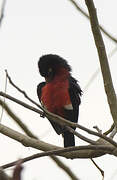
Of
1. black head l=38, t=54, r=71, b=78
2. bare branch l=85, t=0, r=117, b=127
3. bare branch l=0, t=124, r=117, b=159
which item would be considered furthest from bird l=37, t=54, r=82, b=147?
bare branch l=85, t=0, r=117, b=127

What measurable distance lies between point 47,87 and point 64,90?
19cm

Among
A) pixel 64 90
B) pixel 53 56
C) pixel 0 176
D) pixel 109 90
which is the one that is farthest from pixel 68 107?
pixel 0 176

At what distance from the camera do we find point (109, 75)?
80.1 inches

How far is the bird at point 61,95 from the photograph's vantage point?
12.3 feet

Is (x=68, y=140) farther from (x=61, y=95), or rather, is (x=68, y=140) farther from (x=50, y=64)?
(x=50, y=64)

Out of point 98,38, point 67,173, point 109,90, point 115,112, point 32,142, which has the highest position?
point 98,38

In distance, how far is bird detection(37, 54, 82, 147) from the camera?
12.3 feet

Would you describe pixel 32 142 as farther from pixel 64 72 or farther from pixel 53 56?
pixel 53 56

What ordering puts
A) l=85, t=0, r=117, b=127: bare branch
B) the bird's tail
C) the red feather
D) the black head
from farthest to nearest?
the black head < the bird's tail < the red feather < l=85, t=0, r=117, b=127: bare branch

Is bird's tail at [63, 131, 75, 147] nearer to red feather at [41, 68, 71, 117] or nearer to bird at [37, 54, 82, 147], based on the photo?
bird at [37, 54, 82, 147]

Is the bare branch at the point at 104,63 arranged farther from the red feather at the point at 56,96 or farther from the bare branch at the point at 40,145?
the red feather at the point at 56,96

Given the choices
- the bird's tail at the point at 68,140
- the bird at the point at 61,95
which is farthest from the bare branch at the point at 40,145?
the bird's tail at the point at 68,140

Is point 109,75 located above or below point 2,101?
above

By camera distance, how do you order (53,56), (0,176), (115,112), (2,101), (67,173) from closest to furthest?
(0,176), (115,112), (67,173), (2,101), (53,56)
